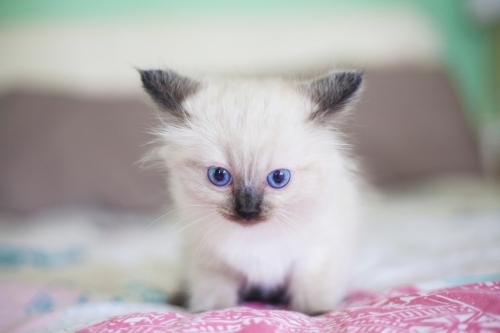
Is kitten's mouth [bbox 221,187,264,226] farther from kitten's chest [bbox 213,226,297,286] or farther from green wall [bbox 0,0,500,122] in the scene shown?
green wall [bbox 0,0,500,122]

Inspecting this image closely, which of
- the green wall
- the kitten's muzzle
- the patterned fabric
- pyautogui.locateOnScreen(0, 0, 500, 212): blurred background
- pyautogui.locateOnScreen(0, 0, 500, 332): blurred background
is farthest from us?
the green wall

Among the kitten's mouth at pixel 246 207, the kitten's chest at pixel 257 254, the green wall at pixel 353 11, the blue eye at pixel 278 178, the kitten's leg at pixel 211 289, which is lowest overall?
the kitten's leg at pixel 211 289

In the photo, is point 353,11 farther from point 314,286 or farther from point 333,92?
point 314,286

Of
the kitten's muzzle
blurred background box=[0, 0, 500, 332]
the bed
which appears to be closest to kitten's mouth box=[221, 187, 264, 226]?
the kitten's muzzle


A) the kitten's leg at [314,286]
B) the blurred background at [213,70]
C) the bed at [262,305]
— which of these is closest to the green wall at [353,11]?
the blurred background at [213,70]

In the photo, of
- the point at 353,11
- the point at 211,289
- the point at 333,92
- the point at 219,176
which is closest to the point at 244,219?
the point at 219,176

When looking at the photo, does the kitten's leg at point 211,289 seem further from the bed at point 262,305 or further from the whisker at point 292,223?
the whisker at point 292,223

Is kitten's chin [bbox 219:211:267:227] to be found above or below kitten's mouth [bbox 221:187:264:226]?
below
